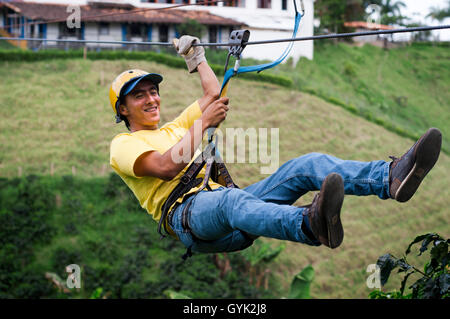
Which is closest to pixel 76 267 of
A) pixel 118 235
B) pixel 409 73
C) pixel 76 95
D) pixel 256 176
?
pixel 118 235

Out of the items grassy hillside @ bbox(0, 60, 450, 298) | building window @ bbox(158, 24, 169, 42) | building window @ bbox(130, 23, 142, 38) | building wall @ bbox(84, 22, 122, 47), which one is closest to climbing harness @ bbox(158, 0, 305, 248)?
grassy hillside @ bbox(0, 60, 450, 298)

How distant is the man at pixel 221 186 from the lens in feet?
10.1

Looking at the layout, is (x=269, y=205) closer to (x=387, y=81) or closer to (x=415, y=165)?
(x=415, y=165)

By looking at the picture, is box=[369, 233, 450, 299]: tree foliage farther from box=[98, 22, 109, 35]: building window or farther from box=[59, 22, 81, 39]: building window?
box=[98, 22, 109, 35]: building window

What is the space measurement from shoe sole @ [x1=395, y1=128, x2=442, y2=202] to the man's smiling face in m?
1.80

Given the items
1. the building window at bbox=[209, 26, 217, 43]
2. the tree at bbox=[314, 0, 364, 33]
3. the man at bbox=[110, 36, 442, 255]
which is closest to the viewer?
the man at bbox=[110, 36, 442, 255]

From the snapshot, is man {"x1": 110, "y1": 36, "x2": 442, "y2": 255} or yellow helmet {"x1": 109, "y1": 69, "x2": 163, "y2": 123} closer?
man {"x1": 110, "y1": 36, "x2": 442, "y2": 255}

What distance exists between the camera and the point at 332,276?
1883cm

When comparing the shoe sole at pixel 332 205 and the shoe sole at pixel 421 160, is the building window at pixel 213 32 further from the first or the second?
the shoe sole at pixel 332 205

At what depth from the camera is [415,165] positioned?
3297mm

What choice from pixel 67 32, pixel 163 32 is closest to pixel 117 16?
pixel 67 32

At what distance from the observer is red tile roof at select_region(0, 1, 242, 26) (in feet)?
80.3

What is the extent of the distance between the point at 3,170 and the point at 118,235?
Answer: 4998 millimetres

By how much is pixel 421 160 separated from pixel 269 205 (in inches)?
34.4
